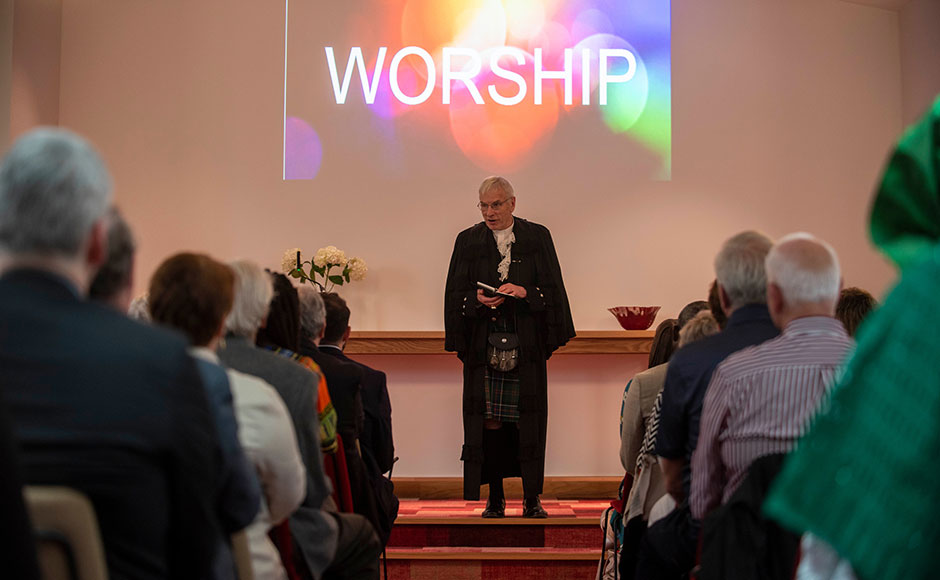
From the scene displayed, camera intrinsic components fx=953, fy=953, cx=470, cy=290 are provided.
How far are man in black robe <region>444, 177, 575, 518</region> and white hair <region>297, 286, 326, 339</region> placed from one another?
5.30ft

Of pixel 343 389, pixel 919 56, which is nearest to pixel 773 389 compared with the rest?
pixel 343 389

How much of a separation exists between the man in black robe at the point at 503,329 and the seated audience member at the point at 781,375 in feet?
8.45

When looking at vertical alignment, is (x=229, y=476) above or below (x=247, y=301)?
below

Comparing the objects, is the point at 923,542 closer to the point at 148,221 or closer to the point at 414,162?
the point at 414,162

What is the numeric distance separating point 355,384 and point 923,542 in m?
2.28

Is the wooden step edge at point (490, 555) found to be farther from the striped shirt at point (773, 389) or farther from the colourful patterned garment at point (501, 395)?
the striped shirt at point (773, 389)

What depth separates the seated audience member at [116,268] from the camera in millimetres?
1323

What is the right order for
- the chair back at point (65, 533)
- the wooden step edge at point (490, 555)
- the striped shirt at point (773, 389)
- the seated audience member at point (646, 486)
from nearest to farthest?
the chair back at point (65, 533), the striped shirt at point (773, 389), the seated audience member at point (646, 486), the wooden step edge at point (490, 555)

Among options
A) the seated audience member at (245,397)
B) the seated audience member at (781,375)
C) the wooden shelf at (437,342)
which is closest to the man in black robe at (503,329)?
the wooden shelf at (437,342)

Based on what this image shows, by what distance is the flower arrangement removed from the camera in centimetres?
562

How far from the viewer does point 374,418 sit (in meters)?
3.15

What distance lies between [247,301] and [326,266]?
356cm

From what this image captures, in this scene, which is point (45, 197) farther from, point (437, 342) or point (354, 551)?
point (437, 342)

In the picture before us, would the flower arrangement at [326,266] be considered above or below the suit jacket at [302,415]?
above
